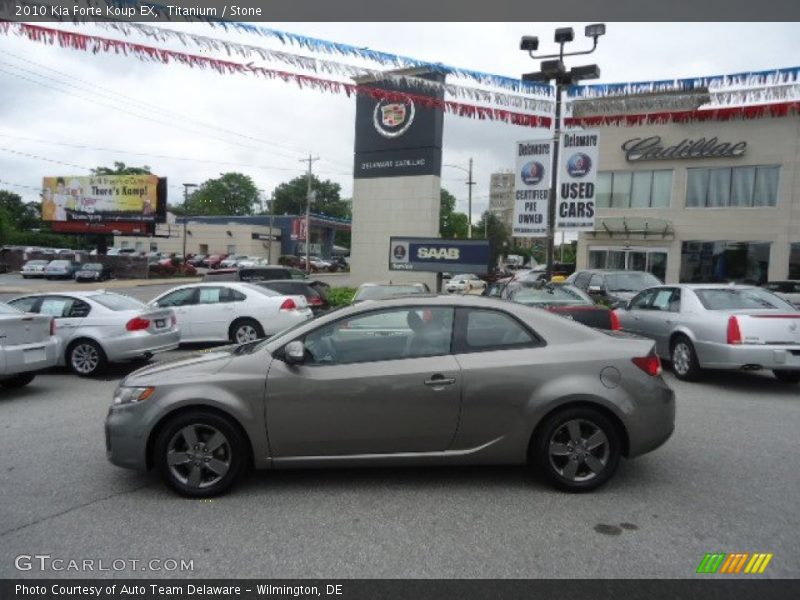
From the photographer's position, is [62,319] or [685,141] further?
[685,141]

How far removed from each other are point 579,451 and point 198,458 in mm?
2804

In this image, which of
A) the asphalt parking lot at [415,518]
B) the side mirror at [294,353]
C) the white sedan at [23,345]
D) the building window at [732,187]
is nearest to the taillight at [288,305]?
the white sedan at [23,345]

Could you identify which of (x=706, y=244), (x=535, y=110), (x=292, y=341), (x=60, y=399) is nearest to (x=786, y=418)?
(x=292, y=341)

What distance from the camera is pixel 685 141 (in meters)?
28.0

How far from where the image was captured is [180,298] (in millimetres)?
11891

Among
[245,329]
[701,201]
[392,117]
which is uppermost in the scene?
[392,117]

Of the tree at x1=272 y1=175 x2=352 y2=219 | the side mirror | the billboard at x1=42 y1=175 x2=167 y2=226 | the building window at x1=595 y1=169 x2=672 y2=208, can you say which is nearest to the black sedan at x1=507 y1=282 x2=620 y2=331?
the side mirror

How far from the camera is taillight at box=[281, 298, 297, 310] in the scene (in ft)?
38.5

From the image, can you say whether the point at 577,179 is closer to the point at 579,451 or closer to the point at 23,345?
the point at 579,451

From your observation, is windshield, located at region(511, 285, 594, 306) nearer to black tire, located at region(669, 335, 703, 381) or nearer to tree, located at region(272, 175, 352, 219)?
black tire, located at region(669, 335, 703, 381)

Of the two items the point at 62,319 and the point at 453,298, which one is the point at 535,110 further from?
the point at 62,319

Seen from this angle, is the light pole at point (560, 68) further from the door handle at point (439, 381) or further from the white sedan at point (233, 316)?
the door handle at point (439, 381)

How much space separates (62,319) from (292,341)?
6680 millimetres

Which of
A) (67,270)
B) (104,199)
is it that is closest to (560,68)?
(67,270)
